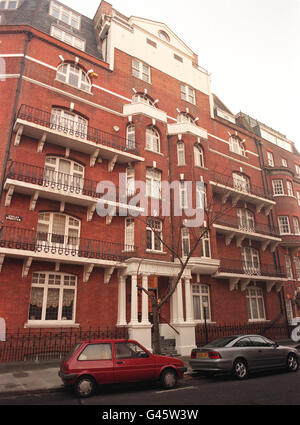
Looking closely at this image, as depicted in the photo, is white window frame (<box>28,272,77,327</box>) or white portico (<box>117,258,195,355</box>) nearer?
white window frame (<box>28,272,77,327</box>)

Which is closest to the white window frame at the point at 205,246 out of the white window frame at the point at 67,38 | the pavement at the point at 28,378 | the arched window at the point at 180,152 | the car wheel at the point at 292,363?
the arched window at the point at 180,152

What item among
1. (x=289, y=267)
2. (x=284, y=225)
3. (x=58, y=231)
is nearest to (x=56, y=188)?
(x=58, y=231)

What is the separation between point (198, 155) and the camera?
22.6m

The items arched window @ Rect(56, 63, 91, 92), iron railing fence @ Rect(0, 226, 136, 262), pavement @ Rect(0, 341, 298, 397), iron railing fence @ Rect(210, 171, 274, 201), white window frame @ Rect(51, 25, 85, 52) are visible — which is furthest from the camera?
iron railing fence @ Rect(210, 171, 274, 201)

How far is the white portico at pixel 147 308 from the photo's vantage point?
622 inches

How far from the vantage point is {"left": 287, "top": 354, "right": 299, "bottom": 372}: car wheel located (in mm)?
→ 11916

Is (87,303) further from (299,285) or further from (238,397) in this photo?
(299,285)

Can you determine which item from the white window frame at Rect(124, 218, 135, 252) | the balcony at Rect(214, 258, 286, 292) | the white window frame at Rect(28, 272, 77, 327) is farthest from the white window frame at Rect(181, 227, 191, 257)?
the white window frame at Rect(28, 272, 77, 327)

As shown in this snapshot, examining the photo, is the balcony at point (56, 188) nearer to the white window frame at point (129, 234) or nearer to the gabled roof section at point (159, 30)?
the white window frame at point (129, 234)

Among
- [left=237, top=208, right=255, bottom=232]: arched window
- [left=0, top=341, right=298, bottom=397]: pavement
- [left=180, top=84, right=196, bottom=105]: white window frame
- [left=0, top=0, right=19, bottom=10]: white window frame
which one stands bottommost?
[left=0, top=341, right=298, bottom=397]: pavement

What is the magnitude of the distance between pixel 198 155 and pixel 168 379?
1637 centimetres

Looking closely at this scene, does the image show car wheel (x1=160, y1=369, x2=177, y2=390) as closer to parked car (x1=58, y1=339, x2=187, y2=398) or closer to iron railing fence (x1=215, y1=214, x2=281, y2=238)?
parked car (x1=58, y1=339, x2=187, y2=398)

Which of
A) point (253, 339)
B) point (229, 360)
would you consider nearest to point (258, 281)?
point (253, 339)

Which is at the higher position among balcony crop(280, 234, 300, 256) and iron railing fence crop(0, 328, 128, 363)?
balcony crop(280, 234, 300, 256)
